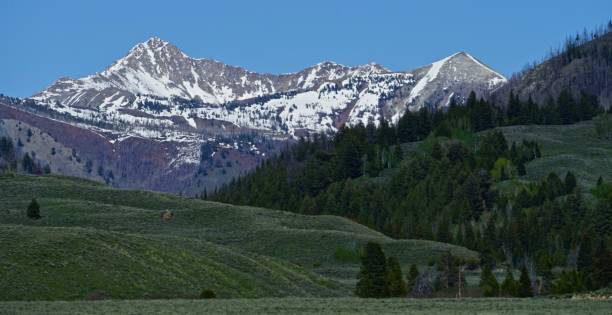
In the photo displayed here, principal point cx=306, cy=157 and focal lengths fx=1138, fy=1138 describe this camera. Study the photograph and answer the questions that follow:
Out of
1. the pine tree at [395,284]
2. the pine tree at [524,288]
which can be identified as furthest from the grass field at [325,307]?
the pine tree at [524,288]

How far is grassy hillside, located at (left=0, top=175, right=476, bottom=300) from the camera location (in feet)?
325

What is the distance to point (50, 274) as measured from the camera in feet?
313

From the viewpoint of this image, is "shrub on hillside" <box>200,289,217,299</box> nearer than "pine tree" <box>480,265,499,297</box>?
Yes

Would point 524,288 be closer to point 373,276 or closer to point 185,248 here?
point 373,276

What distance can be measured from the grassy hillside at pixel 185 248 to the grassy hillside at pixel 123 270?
0.36 feet

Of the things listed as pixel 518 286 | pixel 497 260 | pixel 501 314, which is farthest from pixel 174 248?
pixel 497 260

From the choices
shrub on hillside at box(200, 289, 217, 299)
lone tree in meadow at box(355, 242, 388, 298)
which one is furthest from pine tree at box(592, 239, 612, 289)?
shrub on hillside at box(200, 289, 217, 299)

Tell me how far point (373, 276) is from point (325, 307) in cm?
3394

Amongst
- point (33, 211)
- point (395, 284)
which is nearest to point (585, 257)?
point (395, 284)

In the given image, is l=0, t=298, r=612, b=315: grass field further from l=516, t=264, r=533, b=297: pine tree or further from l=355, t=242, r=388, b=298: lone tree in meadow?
l=516, t=264, r=533, b=297: pine tree

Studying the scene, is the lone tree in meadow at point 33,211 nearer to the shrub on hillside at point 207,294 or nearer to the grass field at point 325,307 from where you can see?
the shrub on hillside at point 207,294

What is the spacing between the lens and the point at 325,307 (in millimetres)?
77188

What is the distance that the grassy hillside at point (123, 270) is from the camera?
309 ft

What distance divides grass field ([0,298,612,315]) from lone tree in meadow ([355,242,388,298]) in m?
24.2
